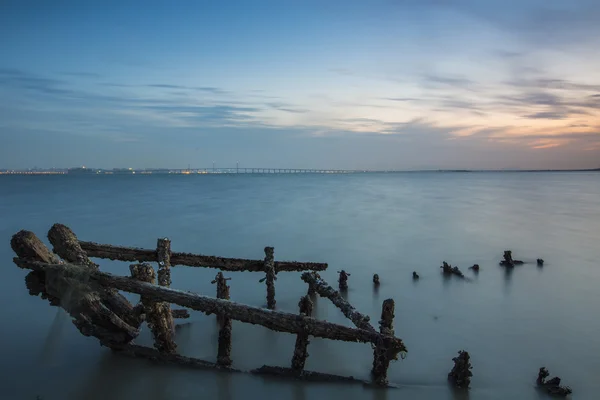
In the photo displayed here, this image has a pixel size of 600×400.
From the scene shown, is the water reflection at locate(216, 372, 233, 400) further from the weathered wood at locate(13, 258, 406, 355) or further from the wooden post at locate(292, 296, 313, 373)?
the weathered wood at locate(13, 258, 406, 355)

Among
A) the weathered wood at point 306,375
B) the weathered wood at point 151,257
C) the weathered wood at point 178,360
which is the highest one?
the weathered wood at point 151,257

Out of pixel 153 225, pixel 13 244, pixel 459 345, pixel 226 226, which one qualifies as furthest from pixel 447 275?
pixel 153 225

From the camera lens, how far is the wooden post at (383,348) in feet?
21.6

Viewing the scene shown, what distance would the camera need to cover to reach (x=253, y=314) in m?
6.41

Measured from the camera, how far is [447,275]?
16.3 m

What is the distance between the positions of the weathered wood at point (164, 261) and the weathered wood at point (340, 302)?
3.48 metres

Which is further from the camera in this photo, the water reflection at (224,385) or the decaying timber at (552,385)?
the decaying timber at (552,385)

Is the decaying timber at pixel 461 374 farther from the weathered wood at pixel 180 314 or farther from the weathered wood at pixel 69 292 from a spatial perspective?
the weathered wood at pixel 69 292

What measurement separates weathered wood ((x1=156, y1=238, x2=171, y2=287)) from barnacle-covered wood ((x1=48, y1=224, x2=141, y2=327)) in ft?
2.83

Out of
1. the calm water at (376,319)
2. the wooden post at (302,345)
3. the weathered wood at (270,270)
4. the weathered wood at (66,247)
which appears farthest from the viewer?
the weathered wood at (270,270)

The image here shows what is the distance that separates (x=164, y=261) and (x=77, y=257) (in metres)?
1.70

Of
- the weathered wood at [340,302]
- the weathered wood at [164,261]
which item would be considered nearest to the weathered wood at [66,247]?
the weathered wood at [164,261]

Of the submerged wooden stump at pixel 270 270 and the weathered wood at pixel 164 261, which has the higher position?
the weathered wood at pixel 164 261

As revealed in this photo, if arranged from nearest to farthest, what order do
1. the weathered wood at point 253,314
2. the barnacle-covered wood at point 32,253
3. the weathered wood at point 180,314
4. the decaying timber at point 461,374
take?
1. the weathered wood at point 253,314
2. the barnacle-covered wood at point 32,253
3. the decaying timber at point 461,374
4. the weathered wood at point 180,314
